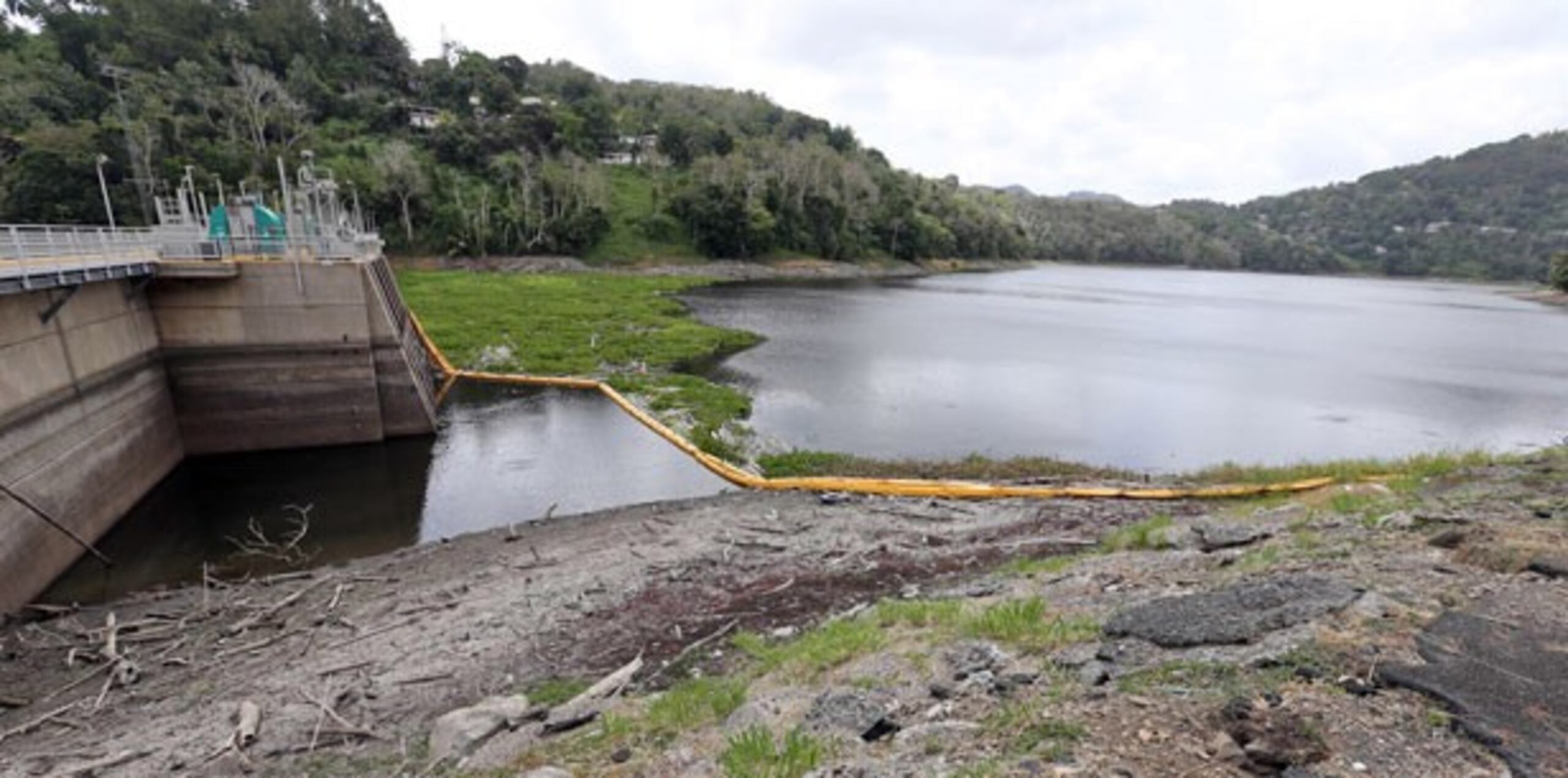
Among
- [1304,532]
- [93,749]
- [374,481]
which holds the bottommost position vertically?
[374,481]

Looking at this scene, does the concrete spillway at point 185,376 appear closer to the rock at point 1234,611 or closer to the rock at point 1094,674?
the rock at point 1094,674

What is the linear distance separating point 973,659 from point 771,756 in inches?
109

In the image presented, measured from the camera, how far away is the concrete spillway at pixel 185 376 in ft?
53.5

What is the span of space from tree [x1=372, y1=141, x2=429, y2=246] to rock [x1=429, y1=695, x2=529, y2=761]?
7897 cm

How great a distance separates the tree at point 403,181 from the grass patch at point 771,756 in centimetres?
8264

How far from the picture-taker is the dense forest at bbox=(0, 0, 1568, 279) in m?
69.3

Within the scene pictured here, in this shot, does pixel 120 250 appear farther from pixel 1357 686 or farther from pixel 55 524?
pixel 1357 686

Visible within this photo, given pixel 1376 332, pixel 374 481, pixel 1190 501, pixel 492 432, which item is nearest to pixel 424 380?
pixel 492 432

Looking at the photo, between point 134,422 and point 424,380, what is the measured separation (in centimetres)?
981

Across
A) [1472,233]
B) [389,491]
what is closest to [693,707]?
[389,491]

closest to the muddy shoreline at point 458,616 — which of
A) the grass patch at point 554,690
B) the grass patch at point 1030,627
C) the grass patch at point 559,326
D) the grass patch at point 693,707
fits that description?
the grass patch at point 554,690

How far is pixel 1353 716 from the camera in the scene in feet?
17.6

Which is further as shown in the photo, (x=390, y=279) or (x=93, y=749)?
(x=390, y=279)

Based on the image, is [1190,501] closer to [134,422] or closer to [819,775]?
[819,775]
